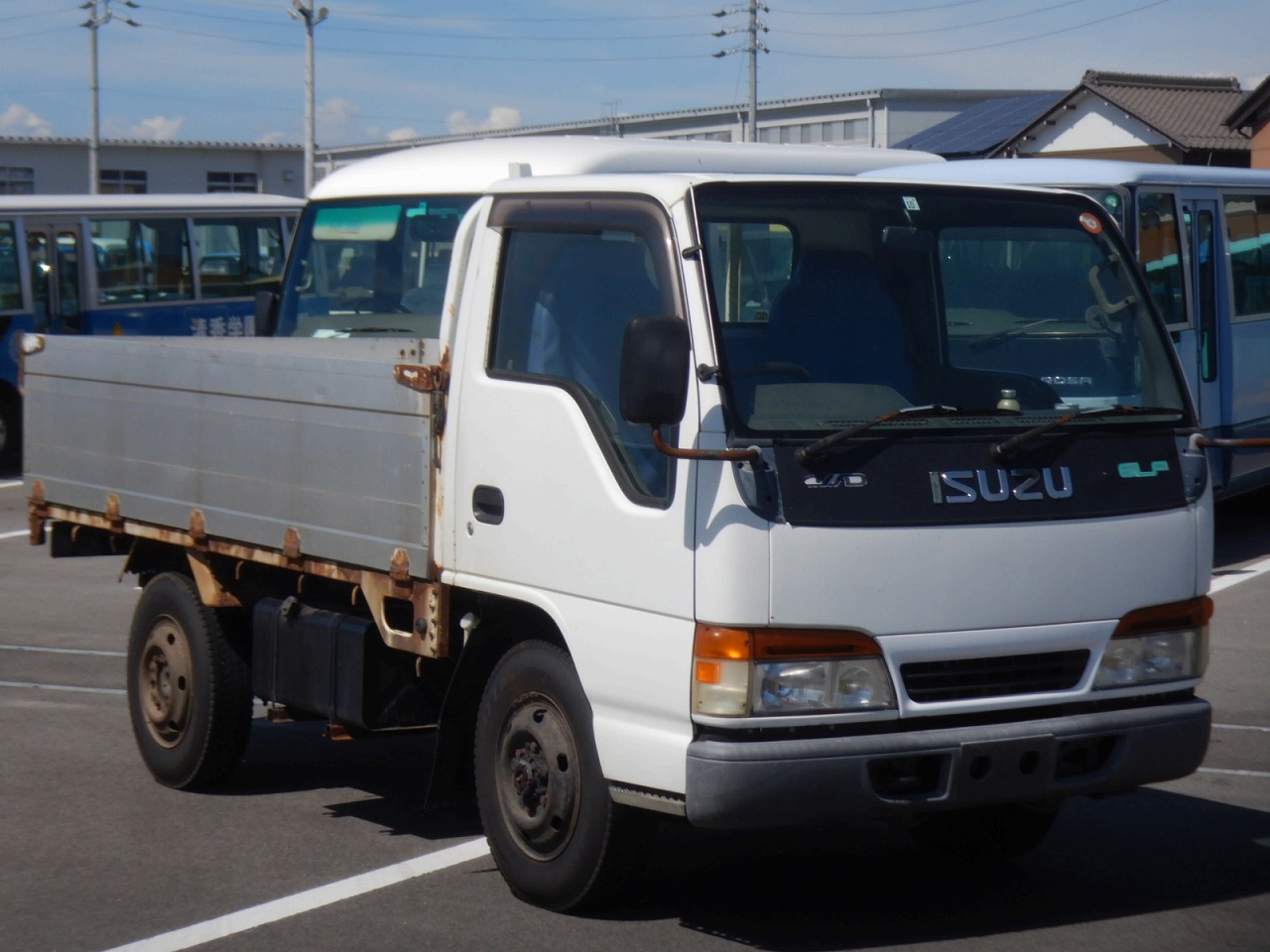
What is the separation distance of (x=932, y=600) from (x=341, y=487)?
2137mm

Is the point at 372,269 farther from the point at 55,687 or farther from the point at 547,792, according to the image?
the point at 547,792

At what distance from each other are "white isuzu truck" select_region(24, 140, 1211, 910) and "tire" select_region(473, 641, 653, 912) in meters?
0.01

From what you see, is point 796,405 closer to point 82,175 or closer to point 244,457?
point 244,457

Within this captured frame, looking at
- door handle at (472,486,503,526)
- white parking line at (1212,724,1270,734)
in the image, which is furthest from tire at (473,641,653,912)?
white parking line at (1212,724,1270,734)

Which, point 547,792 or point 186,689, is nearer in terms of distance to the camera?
point 547,792

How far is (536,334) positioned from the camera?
A: 18.0ft

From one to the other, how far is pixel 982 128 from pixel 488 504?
44.2 m

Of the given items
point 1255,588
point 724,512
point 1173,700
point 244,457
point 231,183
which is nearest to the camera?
point 724,512

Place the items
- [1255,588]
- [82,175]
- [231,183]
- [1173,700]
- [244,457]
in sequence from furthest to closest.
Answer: [231,183]
[82,175]
[1255,588]
[244,457]
[1173,700]

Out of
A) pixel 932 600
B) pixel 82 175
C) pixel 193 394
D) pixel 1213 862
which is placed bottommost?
pixel 1213 862

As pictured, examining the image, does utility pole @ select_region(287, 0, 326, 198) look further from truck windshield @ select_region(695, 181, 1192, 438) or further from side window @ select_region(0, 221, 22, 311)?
truck windshield @ select_region(695, 181, 1192, 438)

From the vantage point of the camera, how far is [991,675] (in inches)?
196

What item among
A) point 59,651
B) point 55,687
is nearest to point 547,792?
point 55,687

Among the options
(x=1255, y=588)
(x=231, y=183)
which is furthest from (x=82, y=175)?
(x=1255, y=588)
